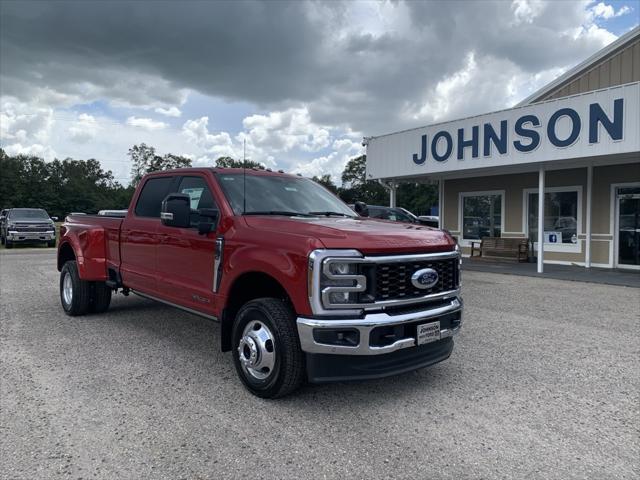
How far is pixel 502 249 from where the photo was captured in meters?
16.8

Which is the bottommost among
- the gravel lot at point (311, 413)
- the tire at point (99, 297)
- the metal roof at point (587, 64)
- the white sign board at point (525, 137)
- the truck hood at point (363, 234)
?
the gravel lot at point (311, 413)

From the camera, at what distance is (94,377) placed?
4.46 meters

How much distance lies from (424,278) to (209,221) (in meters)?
2.03

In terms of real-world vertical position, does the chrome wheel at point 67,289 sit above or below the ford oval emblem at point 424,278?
below

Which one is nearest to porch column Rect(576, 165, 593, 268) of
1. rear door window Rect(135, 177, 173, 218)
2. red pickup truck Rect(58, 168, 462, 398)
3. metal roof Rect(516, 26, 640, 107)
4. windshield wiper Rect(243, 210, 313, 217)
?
metal roof Rect(516, 26, 640, 107)

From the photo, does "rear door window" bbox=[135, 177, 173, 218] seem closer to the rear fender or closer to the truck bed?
the truck bed

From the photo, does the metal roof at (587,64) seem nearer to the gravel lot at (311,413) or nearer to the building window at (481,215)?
the building window at (481,215)

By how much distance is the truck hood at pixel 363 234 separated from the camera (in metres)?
3.67

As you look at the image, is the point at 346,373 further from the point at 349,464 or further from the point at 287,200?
the point at 287,200

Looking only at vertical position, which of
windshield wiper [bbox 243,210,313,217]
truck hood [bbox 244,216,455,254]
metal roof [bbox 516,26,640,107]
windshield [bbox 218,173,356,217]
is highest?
metal roof [bbox 516,26,640,107]

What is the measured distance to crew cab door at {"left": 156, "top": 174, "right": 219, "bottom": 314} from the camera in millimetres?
4609

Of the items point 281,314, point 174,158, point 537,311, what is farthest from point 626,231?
point 174,158

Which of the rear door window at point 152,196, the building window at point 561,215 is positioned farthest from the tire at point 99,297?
the building window at point 561,215

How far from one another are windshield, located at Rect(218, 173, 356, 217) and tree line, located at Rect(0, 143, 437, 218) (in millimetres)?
55197
